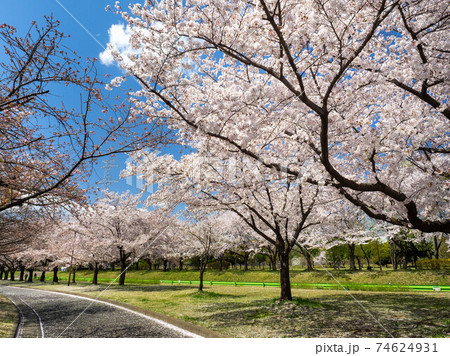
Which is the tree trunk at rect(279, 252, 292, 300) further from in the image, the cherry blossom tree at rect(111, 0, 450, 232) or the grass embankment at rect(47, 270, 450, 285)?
the grass embankment at rect(47, 270, 450, 285)

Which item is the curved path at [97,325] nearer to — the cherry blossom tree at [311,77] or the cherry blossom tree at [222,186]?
the cherry blossom tree at [222,186]

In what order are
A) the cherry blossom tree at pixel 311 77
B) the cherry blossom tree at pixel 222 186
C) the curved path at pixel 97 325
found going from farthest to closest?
1. the cherry blossom tree at pixel 222 186
2. the curved path at pixel 97 325
3. the cherry blossom tree at pixel 311 77

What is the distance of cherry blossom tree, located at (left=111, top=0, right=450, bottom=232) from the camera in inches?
231

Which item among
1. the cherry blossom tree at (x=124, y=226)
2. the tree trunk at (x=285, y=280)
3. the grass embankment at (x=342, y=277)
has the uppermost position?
the cherry blossom tree at (x=124, y=226)

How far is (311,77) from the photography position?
8.93 m

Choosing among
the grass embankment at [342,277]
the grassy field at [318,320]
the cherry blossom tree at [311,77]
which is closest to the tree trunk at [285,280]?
the grassy field at [318,320]

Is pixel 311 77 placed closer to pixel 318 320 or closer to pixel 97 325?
pixel 318 320

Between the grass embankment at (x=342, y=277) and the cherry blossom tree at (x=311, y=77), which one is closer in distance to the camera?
the cherry blossom tree at (x=311, y=77)

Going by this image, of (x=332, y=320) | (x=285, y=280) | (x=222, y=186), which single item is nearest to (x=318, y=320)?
(x=332, y=320)

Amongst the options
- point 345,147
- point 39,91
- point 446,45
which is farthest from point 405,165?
point 39,91

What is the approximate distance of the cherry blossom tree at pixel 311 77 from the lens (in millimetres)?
5875

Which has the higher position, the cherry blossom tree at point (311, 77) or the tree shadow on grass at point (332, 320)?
the cherry blossom tree at point (311, 77)

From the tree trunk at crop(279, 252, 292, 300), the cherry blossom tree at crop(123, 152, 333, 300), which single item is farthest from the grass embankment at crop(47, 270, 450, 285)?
the cherry blossom tree at crop(123, 152, 333, 300)

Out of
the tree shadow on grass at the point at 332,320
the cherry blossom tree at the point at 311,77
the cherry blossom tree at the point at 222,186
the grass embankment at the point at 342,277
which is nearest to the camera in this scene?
the cherry blossom tree at the point at 311,77
